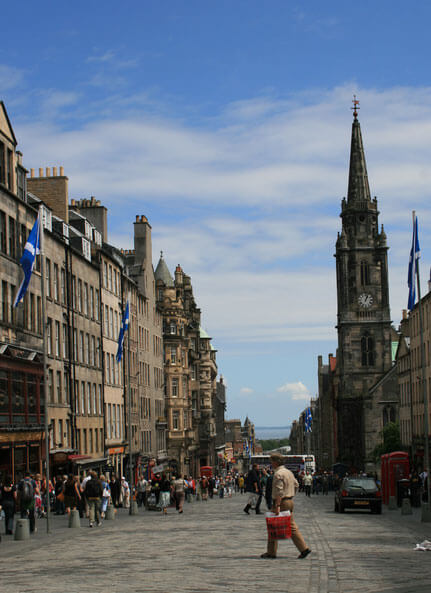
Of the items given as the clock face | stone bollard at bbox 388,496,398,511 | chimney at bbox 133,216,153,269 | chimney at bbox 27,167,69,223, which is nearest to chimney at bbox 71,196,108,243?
chimney at bbox 133,216,153,269

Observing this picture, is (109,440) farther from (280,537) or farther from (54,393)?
(280,537)

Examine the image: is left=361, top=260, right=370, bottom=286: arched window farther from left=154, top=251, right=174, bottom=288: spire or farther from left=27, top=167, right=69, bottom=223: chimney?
left=27, top=167, right=69, bottom=223: chimney

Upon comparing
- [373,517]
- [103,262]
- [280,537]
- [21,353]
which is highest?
[103,262]

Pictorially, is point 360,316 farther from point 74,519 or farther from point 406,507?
point 74,519

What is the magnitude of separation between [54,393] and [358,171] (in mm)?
75575

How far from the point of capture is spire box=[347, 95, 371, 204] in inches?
4678

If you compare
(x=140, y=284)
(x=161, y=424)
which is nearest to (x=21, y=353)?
(x=140, y=284)

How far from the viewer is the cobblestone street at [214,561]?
14.0 meters

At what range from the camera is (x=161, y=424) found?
89562mm

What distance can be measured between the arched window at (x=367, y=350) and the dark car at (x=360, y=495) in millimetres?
77609

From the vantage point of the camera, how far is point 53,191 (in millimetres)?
58875

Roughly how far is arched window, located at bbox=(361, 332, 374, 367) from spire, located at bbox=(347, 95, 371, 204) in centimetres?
1708

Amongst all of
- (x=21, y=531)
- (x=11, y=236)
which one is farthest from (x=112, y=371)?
(x=21, y=531)

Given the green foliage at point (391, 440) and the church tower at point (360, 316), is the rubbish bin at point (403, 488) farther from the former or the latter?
the church tower at point (360, 316)
